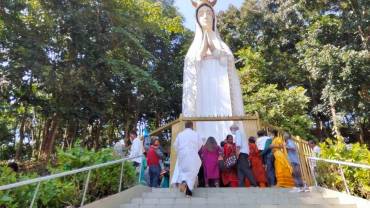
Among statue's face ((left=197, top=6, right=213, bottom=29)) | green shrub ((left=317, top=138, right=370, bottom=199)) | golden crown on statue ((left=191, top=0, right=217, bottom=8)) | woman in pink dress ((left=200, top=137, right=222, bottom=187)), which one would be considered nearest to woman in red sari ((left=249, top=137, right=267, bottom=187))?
woman in pink dress ((left=200, top=137, right=222, bottom=187))

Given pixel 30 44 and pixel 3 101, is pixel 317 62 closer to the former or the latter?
pixel 30 44

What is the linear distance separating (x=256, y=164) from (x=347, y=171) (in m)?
1.84

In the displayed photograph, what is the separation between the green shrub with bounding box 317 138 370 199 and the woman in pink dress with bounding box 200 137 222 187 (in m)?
2.11

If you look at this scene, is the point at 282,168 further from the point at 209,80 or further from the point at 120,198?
the point at 209,80

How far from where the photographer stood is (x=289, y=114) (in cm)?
1889

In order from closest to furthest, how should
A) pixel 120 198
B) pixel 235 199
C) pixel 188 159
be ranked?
1. pixel 120 198
2. pixel 235 199
3. pixel 188 159

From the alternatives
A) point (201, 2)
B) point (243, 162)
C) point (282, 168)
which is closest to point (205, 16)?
point (201, 2)

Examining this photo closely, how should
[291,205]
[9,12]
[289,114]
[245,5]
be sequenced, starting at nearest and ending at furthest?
[291,205]
[9,12]
[289,114]
[245,5]

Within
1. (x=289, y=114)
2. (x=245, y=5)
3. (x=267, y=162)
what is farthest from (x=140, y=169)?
(x=245, y=5)

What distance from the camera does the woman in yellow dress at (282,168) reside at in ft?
24.8

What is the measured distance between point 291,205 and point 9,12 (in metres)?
12.6

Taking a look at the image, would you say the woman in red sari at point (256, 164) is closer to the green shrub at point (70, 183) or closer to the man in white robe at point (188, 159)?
the man in white robe at point (188, 159)

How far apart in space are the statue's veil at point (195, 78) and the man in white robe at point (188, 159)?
173 inches

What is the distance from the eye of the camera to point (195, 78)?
12.5 metres
